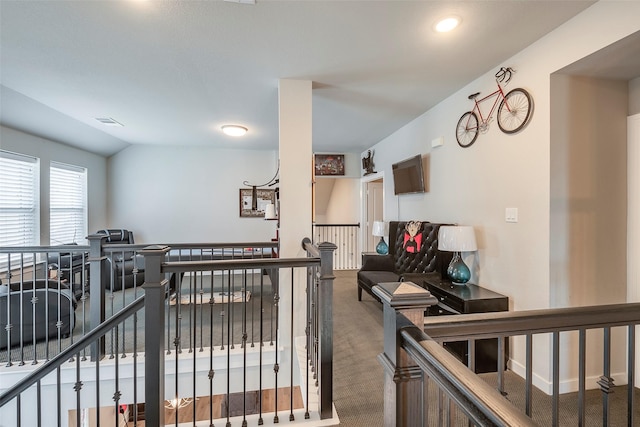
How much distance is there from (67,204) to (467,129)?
20.0 feet

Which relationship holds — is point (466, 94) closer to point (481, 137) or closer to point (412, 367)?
point (481, 137)

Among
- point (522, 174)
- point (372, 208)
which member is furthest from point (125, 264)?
point (522, 174)

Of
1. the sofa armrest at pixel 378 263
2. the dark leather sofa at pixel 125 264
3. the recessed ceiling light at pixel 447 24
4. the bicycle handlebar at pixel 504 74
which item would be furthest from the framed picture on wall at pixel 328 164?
the recessed ceiling light at pixel 447 24

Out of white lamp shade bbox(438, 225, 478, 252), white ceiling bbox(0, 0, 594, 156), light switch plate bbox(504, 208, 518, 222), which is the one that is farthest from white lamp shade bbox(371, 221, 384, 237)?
light switch plate bbox(504, 208, 518, 222)

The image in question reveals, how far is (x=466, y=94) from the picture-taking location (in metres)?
2.92

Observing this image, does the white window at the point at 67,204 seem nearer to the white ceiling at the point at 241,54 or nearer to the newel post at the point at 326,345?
the white ceiling at the point at 241,54

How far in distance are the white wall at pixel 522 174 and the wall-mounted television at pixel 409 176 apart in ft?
1.79

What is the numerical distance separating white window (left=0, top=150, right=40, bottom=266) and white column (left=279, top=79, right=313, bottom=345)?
3848 mm

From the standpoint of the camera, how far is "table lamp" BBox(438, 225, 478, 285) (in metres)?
2.62

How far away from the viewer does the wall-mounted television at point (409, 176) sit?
3797mm

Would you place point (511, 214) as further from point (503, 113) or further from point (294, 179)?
point (294, 179)

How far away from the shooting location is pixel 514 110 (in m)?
2.32

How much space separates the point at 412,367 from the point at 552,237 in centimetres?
A: 188

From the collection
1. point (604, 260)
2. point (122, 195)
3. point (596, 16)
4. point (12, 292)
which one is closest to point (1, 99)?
point (12, 292)
